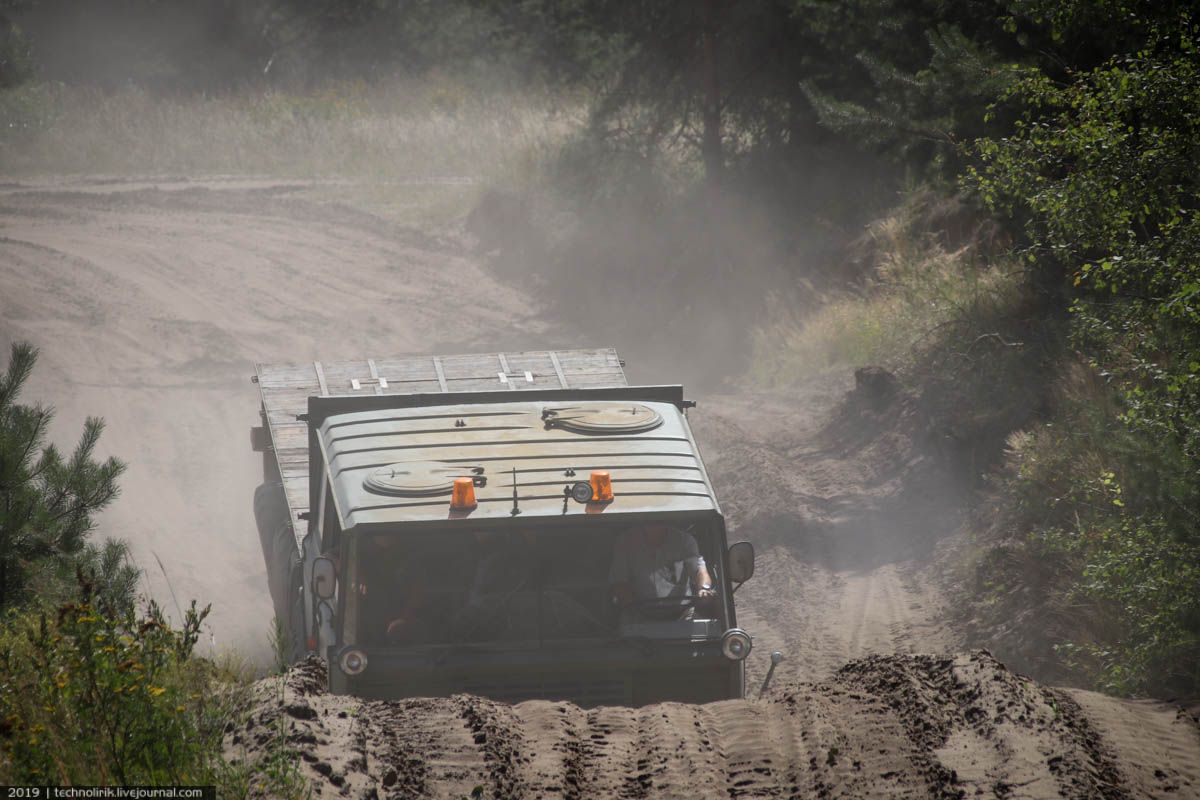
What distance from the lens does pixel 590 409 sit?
8.66m

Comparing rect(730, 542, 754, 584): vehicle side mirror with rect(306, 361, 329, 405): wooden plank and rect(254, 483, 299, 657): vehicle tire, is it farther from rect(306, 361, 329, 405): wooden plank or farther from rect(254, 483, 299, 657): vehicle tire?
rect(306, 361, 329, 405): wooden plank

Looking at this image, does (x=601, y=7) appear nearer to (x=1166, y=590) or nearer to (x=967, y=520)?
(x=967, y=520)

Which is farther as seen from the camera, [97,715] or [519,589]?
[519,589]

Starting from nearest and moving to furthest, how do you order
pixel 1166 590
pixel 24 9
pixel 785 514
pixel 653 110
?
1. pixel 1166 590
2. pixel 785 514
3. pixel 653 110
4. pixel 24 9

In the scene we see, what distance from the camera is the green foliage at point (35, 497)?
8.28 metres

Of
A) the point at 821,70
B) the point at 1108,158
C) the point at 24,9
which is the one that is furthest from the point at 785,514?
the point at 24,9

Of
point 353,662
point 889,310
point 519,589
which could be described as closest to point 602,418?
point 519,589

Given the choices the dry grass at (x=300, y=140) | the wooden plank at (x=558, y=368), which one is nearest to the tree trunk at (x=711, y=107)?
the dry grass at (x=300, y=140)

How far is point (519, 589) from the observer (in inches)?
285

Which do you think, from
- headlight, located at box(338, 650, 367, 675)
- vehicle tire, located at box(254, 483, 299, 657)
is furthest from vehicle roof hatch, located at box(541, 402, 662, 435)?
vehicle tire, located at box(254, 483, 299, 657)

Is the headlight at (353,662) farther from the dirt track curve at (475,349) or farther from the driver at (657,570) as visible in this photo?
the driver at (657,570)

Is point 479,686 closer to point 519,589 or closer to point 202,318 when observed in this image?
point 519,589

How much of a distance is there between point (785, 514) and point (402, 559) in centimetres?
780

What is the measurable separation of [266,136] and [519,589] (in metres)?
30.0
